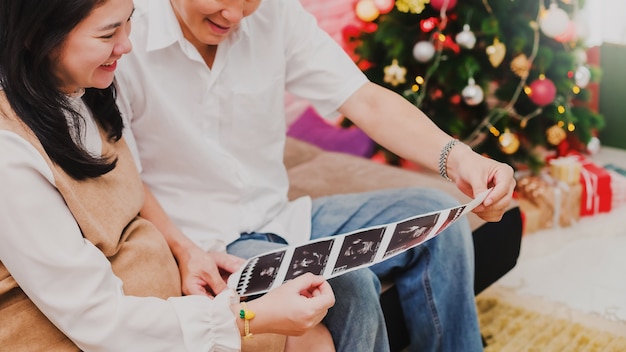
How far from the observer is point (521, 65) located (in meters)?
2.84

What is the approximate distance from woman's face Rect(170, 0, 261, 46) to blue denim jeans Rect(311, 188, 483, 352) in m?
0.52

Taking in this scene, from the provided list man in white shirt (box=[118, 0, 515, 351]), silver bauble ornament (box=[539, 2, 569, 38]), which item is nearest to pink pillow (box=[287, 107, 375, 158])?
silver bauble ornament (box=[539, 2, 569, 38])

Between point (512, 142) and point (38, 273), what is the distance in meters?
2.17

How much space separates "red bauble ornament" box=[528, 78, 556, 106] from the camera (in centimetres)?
285

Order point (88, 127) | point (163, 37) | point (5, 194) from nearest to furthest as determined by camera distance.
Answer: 1. point (5, 194)
2. point (88, 127)
3. point (163, 37)

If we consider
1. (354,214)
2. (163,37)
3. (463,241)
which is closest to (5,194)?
(163,37)

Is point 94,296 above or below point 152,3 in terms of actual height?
below

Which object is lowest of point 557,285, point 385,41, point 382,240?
point 557,285

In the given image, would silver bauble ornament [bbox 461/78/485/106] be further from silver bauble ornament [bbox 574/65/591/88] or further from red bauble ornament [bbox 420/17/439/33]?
silver bauble ornament [bbox 574/65/591/88]

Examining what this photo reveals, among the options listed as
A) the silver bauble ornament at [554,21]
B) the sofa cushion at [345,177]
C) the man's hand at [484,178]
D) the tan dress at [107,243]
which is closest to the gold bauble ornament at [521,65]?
the silver bauble ornament at [554,21]

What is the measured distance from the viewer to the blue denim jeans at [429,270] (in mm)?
1708

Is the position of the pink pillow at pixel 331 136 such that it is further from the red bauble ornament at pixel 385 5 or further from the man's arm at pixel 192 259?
the man's arm at pixel 192 259

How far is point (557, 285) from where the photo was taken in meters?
2.48

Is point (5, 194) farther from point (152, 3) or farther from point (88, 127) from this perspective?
point (152, 3)
